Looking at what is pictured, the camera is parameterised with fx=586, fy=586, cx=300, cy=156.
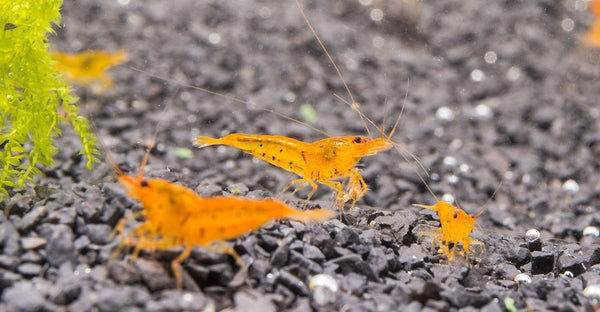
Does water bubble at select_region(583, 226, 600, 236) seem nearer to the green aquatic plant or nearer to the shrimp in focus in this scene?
the green aquatic plant

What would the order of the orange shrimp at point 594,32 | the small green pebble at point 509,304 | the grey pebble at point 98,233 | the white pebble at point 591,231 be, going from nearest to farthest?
the grey pebble at point 98,233 → the small green pebble at point 509,304 → the white pebble at point 591,231 → the orange shrimp at point 594,32

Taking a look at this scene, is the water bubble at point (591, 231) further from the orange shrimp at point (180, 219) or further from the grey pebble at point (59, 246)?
the grey pebble at point (59, 246)

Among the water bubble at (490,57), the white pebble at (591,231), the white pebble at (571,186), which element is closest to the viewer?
the white pebble at (591,231)

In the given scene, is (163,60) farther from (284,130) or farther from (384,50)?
(384,50)

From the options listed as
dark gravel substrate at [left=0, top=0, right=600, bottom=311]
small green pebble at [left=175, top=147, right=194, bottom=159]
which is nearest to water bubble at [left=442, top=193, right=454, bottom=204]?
dark gravel substrate at [left=0, top=0, right=600, bottom=311]

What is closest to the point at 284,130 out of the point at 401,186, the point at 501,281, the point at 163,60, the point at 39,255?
the point at 401,186

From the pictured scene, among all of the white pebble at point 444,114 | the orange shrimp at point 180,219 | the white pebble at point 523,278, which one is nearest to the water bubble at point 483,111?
the white pebble at point 444,114

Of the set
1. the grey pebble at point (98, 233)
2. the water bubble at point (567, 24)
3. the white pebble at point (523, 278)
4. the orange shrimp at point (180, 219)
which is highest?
the water bubble at point (567, 24)

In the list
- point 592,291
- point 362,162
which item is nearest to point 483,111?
point 362,162
